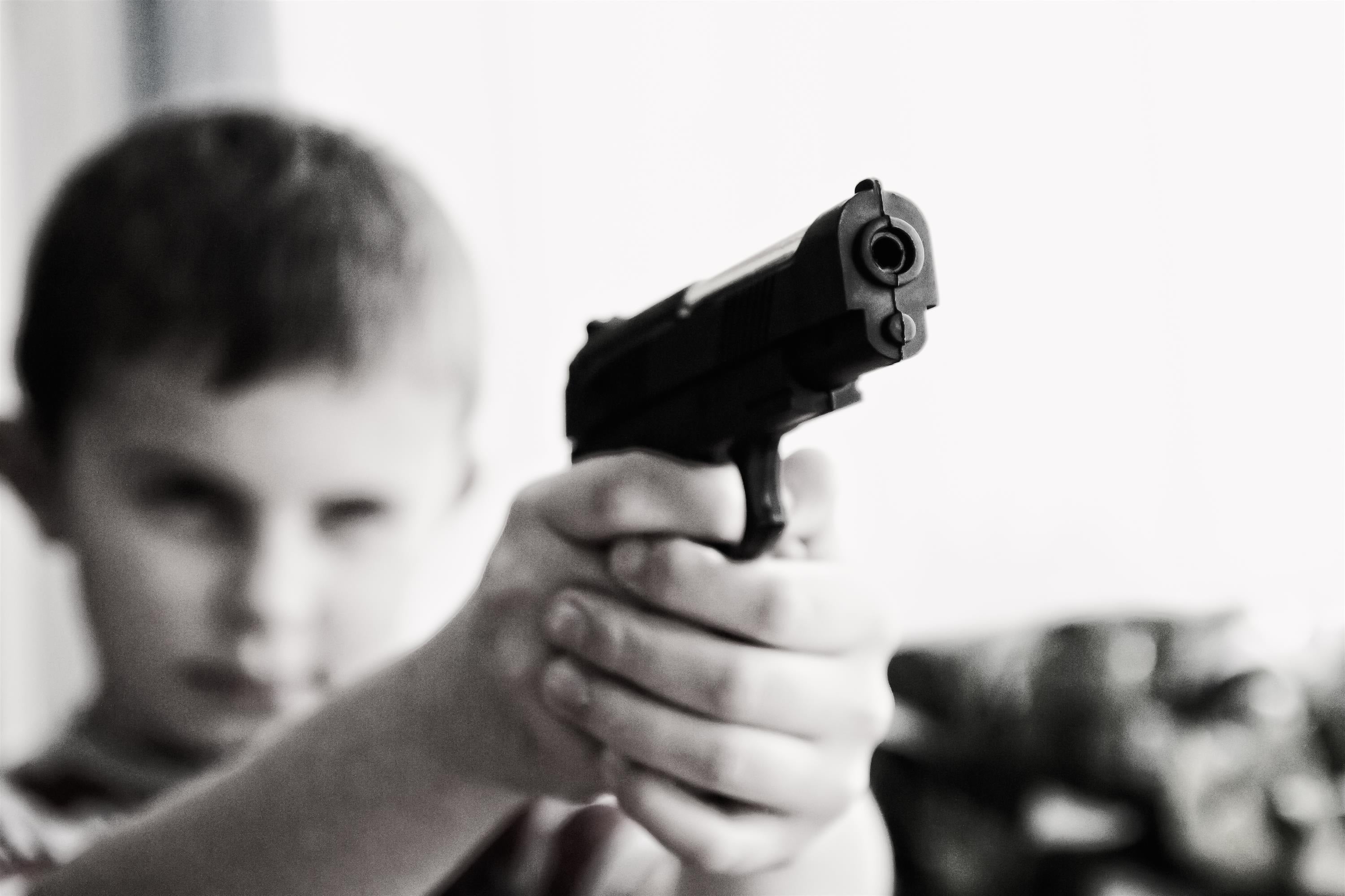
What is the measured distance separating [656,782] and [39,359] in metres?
0.71

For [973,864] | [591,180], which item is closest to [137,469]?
[591,180]

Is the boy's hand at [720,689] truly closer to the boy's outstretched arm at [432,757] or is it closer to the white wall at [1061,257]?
the boy's outstretched arm at [432,757]

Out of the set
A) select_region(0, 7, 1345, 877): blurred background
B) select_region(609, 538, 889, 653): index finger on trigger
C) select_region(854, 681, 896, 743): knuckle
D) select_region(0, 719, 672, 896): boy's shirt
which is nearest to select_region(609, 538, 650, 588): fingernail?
select_region(609, 538, 889, 653): index finger on trigger

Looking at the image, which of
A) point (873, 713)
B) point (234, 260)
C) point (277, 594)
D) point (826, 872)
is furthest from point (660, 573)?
point (234, 260)

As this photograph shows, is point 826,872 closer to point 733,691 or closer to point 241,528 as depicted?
point 733,691

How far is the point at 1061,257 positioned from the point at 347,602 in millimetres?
726

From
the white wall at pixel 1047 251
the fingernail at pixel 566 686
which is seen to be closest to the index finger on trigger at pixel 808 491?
the fingernail at pixel 566 686

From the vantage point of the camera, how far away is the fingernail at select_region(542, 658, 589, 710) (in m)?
0.45

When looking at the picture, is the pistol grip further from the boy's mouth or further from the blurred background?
the blurred background

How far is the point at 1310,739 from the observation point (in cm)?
86

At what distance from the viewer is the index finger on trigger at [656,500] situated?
425 millimetres

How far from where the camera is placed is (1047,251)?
3.35 feet

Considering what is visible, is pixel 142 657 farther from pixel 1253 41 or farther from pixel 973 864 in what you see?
pixel 1253 41

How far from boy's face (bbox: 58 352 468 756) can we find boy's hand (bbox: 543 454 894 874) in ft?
1.17
